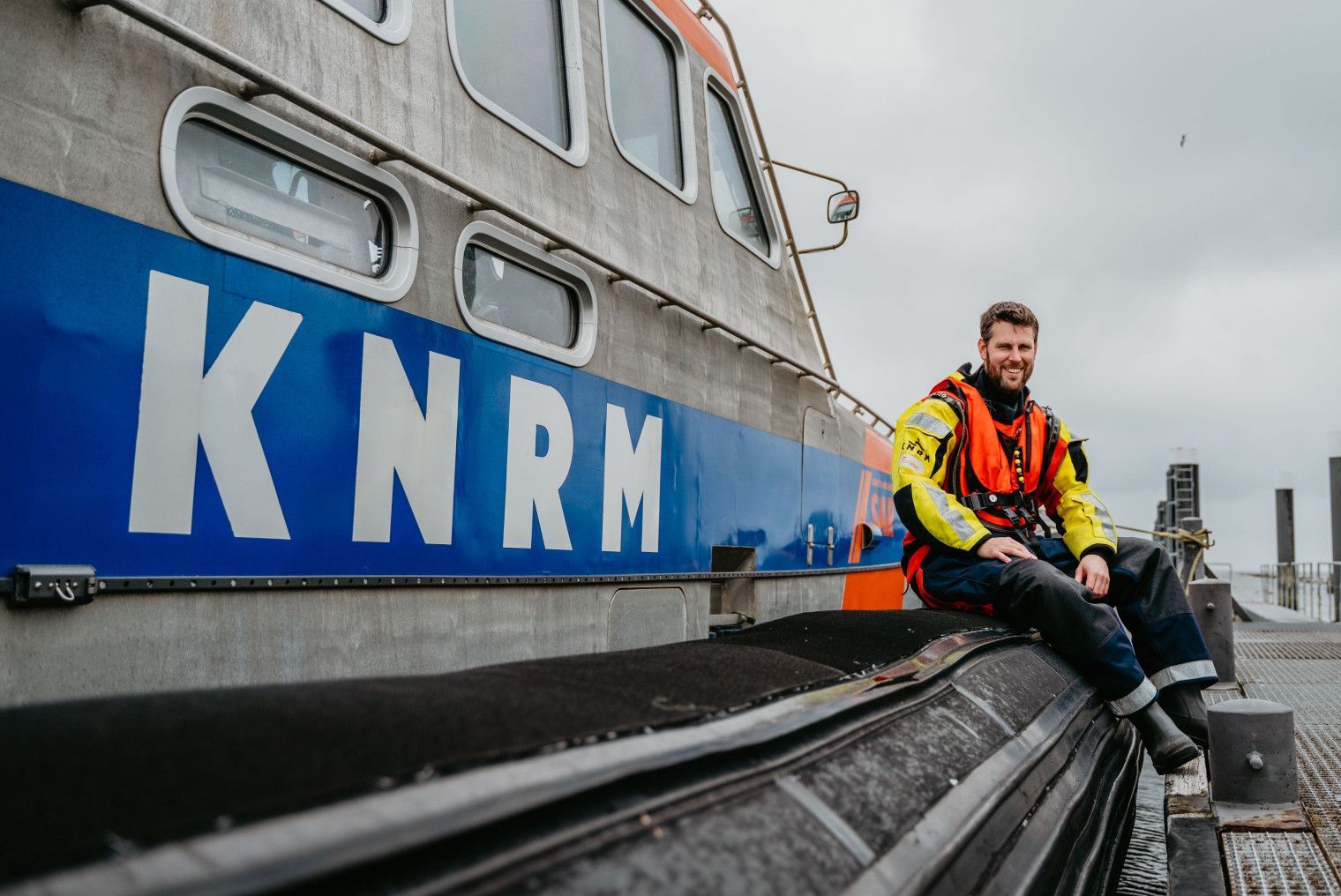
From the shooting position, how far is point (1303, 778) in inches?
106

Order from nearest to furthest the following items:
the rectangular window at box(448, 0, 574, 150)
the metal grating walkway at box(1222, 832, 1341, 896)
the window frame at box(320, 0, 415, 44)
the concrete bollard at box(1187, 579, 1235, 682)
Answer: the metal grating walkway at box(1222, 832, 1341, 896) → the window frame at box(320, 0, 415, 44) → the rectangular window at box(448, 0, 574, 150) → the concrete bollard at box(1187, 579, 1235, 682)

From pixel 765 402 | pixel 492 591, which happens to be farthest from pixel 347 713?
pixel 765 402

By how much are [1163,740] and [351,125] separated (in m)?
2.48

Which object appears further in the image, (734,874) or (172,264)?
(172,264)

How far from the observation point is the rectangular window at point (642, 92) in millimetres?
3484

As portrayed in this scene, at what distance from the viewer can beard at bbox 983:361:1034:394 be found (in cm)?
311

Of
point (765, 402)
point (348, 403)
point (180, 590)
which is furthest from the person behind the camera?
point (765, 402)

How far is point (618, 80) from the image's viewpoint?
3490 mm

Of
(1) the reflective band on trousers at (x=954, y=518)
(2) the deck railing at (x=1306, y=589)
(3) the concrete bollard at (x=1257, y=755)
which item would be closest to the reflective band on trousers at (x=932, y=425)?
(1) the reflective band on trousers at (x=954, y=518)

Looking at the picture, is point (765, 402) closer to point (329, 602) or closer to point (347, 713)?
point (329, 602)

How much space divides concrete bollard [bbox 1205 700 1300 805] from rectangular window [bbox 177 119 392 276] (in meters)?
2.33

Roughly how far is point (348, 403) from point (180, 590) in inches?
20.4

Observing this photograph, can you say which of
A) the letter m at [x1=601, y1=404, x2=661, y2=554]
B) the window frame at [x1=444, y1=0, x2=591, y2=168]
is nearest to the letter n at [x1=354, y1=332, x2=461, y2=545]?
the letter m at [x1=601, y1=404, x2=661, y2=554]

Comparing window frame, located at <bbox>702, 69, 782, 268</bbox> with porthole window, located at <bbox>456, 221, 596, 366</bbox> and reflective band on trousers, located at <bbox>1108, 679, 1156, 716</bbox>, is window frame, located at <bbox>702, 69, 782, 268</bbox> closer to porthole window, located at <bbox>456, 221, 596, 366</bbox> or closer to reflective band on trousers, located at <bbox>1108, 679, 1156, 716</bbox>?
porthole window, located at <bbox>456, 221, 596, 366</bbox>
